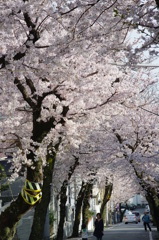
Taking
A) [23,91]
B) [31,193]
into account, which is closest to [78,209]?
[23,91]

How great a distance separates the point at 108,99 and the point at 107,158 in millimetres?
8226

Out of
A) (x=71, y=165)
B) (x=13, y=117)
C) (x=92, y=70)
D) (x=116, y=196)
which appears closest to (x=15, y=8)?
(x=92, y=70)

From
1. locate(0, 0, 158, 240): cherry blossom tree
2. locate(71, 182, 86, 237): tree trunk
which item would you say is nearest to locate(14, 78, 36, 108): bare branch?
locate(0, 0, 158, 240): cherry blossom tree

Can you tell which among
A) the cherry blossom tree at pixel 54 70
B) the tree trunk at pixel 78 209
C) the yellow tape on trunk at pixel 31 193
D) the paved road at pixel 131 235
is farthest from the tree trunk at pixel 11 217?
the tree trunk at pixel 78 209

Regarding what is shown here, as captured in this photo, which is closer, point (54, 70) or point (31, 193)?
point (31, 193)

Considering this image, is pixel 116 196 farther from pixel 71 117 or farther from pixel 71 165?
pixel 71 117

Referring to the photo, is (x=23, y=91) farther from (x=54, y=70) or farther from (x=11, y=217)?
(x=11, y=217)

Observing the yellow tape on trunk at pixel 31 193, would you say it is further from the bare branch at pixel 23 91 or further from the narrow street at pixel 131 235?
the narrow street at pixel 131 235

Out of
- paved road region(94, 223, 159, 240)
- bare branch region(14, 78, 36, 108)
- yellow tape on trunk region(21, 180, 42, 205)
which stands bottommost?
paved road region(94, 223, 159, 240)

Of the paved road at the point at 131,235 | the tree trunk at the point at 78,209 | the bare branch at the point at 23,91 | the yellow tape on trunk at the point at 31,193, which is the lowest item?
the paved road at the point at 131,235

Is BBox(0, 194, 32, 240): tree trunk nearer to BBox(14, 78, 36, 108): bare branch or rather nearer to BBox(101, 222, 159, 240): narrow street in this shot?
BBox(14, 78, 36, 108): bare branch

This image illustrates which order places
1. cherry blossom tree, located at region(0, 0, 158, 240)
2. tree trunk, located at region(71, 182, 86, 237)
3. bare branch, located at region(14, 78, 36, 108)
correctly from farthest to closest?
tree trunk, located at region(71, 182, 86, 237) → bare branch, located at region(14, 78, 36, 108) → cherry blossom tree, located at region(0, 0, 158, 240)

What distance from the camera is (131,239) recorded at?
28.2 metres

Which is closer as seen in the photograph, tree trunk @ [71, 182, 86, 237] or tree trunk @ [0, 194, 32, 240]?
tree trunk @ [0, 194, 32, 240]
